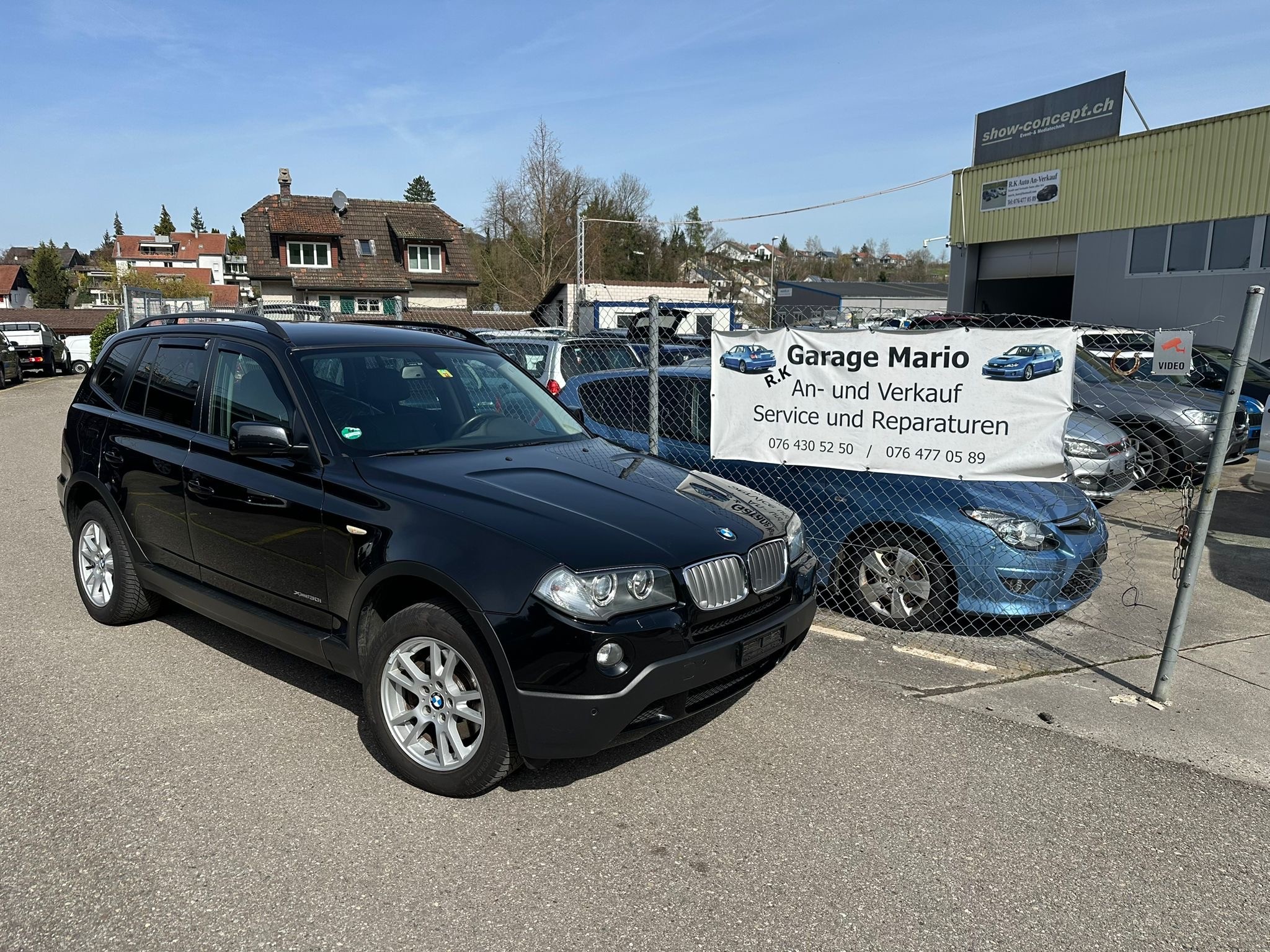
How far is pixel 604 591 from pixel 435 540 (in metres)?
0.68

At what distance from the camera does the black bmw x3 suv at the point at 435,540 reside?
10.2ft

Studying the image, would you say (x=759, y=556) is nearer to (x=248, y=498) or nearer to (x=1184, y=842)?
(x=1184, y=842)

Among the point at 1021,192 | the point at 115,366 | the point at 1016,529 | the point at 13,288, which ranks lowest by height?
the point at 1016,529

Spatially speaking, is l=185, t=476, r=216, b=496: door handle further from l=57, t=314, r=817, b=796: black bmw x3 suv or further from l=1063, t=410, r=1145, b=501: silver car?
l=1063, t=410, r=1145, b=501: silver car

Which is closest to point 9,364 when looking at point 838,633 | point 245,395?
point 245,395

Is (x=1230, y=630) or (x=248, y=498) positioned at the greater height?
(x=248, y=498)

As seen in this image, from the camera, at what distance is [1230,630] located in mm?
5465

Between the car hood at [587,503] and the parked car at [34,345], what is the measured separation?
3204 centimetres

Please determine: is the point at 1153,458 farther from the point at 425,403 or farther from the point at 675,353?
the point at 425,403

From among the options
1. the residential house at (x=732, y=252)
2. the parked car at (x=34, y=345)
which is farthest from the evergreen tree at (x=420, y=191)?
the parked car at (x=34, y=345)

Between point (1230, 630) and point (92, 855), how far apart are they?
6.04 metres

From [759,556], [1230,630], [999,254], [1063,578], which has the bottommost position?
[1230,630]

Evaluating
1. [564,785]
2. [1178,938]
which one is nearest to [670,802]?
[564,785]

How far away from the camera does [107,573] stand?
520 centimetres
